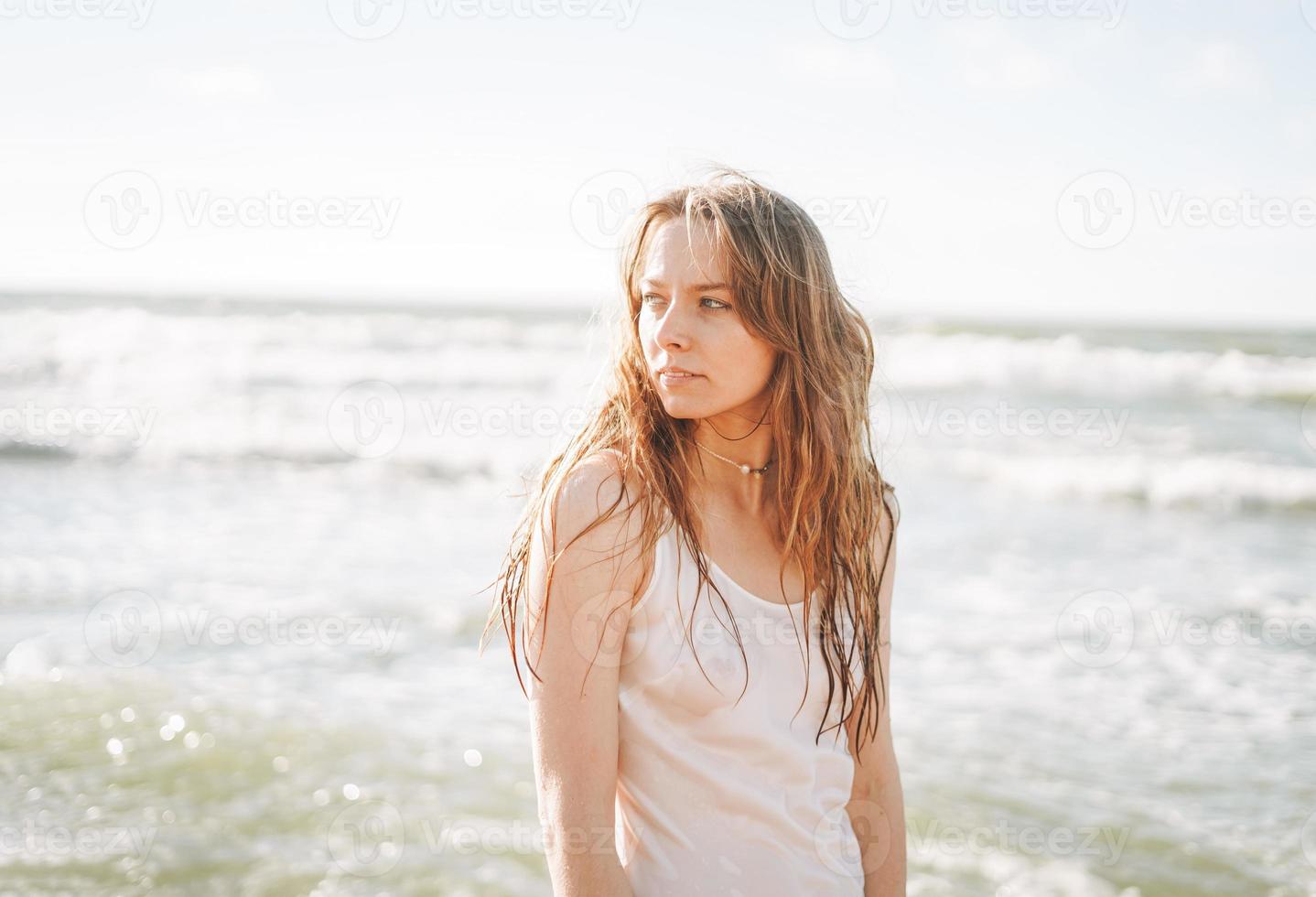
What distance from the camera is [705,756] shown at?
6.89ft

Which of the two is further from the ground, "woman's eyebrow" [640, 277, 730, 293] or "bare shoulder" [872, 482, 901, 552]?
"woman's eyebrow" [640, 277, 730, 293]

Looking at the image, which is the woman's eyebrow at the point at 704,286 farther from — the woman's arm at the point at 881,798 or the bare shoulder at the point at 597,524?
the woman's arm at the point at 881,798

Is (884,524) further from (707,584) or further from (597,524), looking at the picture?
(597,524)

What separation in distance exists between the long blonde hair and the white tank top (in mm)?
119

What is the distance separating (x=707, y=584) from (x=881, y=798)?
2.62 ft

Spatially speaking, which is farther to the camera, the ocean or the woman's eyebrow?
the ocean

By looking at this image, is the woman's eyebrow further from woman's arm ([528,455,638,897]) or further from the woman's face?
woman's arm ([528,455,638,897])

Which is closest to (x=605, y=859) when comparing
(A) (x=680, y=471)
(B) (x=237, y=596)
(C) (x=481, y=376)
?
(A) (x=680, y=471)

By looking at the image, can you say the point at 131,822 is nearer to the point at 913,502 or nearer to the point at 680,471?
the point at 680,471

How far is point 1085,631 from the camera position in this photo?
279 inches

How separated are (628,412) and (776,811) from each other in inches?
34.2

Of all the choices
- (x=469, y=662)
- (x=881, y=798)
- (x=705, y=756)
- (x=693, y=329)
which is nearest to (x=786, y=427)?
(x=693, y=329)

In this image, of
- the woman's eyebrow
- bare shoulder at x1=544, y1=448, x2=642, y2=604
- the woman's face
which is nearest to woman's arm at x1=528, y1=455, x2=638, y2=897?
bare shoulder at x1=544, y1=448, x2=642, y2=604

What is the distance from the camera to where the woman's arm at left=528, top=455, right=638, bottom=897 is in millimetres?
1980
